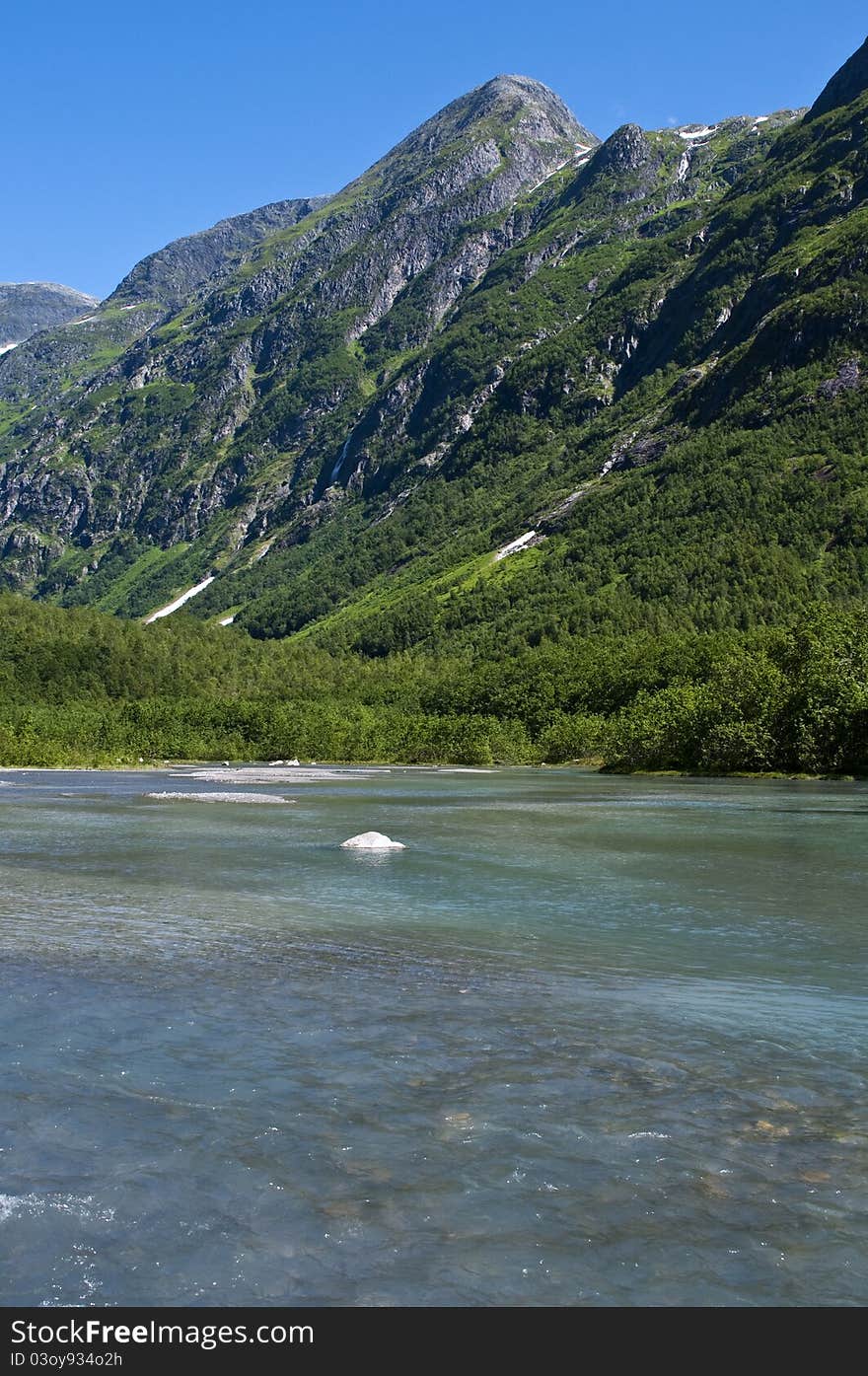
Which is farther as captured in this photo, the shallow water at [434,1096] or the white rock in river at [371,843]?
the white rock in river at [371,843]

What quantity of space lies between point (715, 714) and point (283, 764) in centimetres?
8730

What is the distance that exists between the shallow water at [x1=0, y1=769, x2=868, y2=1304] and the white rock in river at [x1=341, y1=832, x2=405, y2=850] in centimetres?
1344

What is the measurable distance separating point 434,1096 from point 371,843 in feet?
122

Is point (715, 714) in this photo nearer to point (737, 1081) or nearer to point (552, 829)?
point (552, 829)

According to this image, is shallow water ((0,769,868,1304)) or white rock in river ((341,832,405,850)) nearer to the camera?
shallow water ((0,769,868,1304))

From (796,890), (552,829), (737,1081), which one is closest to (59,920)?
(737,1081)

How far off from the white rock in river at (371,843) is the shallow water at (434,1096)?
13.4m

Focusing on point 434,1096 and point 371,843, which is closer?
point 434,1096

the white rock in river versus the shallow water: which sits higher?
the shallow water

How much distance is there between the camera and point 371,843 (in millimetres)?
52719

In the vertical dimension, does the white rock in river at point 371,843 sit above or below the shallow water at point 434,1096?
below

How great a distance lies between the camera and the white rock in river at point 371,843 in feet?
172

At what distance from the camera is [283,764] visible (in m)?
195

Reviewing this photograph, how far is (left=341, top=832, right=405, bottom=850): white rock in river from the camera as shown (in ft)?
172
